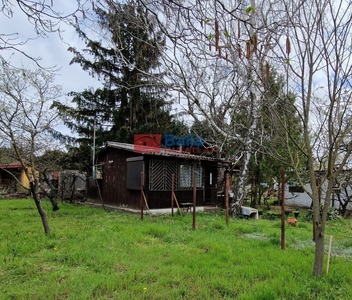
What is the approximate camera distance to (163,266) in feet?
14.4

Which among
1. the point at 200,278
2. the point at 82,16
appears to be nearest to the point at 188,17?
the point at 82,16

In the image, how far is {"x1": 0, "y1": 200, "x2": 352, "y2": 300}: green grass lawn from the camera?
349cm

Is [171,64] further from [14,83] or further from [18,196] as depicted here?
[18,196]

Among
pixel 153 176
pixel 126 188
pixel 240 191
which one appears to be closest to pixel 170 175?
pixel 153 176

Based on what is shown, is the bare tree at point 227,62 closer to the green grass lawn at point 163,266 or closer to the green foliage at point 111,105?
the green grass lawn at point 163,266

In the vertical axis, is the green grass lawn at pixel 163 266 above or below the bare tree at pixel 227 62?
below

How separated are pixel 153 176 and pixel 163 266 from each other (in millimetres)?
6919

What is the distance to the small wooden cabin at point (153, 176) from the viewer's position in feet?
36.7

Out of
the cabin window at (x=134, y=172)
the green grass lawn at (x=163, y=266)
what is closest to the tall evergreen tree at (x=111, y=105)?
the cabin window at (x=134, y=172)

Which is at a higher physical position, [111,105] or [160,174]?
[111,105]

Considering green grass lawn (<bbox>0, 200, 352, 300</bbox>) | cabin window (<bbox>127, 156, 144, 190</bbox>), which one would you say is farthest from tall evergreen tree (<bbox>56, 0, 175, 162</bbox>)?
green grass lawn (<bbox>0, 200, 352, 300</bbox>)

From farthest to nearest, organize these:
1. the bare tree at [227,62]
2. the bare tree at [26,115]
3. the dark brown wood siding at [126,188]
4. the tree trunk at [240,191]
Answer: the dark brown wood siding at [126,188], the tree trunk at [240,191], the bare tree at [26,115], the bare tree at [227,62]

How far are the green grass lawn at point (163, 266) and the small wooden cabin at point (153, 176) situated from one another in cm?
427

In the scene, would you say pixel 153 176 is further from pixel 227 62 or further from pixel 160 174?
pixel 227 62
